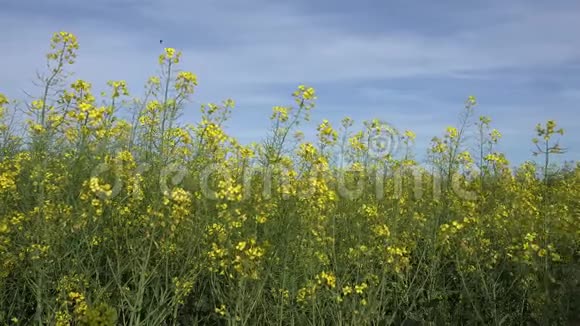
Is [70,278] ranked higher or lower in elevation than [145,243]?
lower

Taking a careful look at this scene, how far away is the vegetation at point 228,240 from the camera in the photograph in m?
3.80

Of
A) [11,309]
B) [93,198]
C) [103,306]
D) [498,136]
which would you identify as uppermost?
[498,136]

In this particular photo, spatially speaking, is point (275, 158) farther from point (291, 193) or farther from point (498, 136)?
point (498, 136)

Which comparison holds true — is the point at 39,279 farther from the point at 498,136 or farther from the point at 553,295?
the point at 498,136

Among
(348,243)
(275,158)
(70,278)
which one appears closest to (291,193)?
(275,158)

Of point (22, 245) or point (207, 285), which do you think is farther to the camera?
point (207, 285)

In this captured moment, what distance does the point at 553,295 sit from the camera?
3.69m

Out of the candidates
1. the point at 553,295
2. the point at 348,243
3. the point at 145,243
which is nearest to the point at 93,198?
the point at 145,243

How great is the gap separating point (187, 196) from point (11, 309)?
1684mm

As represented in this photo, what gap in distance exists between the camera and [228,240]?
3.80 m

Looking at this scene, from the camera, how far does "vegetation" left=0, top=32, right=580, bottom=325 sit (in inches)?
149

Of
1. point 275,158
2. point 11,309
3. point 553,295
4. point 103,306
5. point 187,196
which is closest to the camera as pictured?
point 103,306

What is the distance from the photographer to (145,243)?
152 inches

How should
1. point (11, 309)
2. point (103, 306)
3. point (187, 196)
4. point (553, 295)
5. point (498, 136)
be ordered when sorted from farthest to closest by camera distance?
point (498, 136)
point (11, 309)
point (187, 196)
point (553, 295)
point (103, 306)
